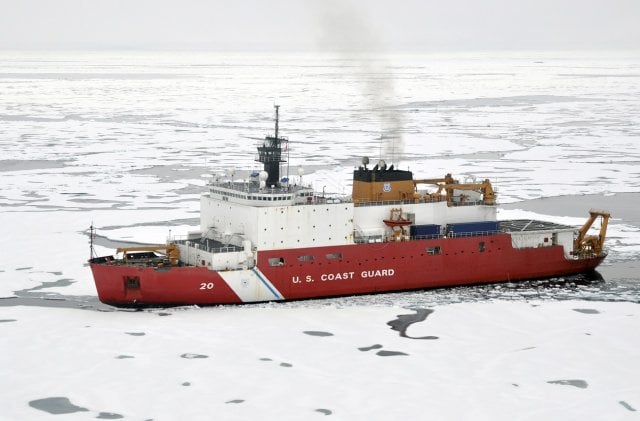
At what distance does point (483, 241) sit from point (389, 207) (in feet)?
8.38

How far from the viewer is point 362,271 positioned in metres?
24.4

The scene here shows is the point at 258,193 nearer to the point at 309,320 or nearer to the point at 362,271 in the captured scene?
the point at 362,271

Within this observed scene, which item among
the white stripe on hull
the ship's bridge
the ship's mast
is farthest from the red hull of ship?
the ship's mast

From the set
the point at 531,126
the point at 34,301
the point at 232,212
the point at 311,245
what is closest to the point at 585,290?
the point at 311,245

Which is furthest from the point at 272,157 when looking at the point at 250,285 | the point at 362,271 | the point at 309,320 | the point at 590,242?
the point at 590,242

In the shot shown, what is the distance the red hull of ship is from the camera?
2259 centimetres

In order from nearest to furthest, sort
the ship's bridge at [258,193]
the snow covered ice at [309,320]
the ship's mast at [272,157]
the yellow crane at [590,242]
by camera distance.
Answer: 1. the snow covered ice at [309,320]
2. the ship's bridge at [258,193]
3. the ship's mast at [272,157]
4. the yellow crane at [590,242]

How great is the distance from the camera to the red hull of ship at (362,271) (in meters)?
22.6

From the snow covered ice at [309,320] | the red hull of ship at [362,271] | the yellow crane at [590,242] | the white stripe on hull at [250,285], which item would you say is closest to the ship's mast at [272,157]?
the red hull of ship at [362,271]

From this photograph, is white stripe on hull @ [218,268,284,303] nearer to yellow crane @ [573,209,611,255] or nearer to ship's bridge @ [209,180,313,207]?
ship's bridge @ [209,180,313,207]

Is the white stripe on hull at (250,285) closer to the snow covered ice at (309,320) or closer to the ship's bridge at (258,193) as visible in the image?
the snow covered ice at (309,320)

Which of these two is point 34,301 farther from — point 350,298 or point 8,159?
point 8,159

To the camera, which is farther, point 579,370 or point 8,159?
point 8,159

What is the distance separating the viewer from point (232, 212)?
80.4 feet
